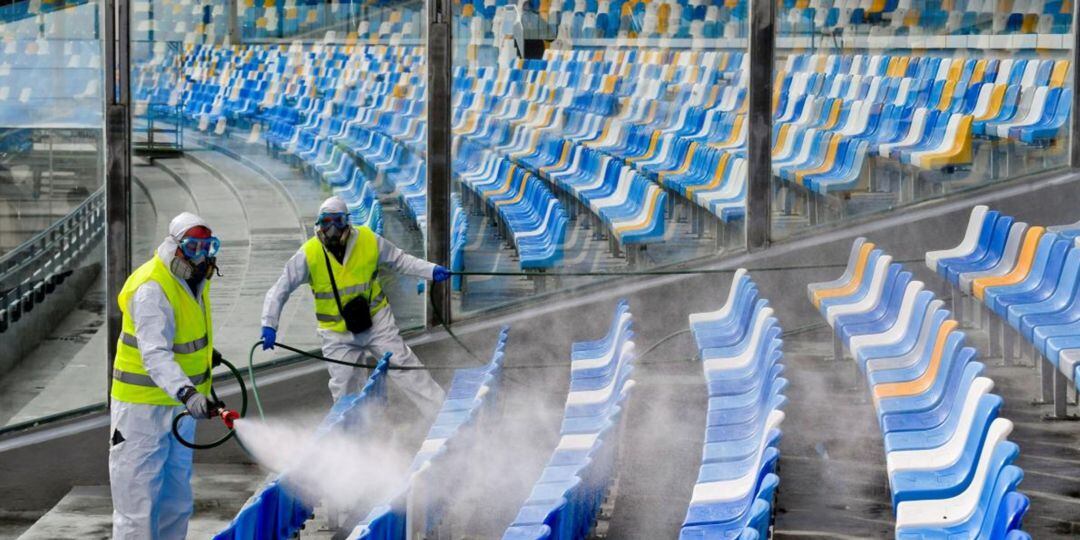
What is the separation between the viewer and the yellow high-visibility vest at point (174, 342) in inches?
237

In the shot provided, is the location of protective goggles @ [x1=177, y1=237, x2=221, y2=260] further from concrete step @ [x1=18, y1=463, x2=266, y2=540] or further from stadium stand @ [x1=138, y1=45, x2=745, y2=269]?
stadium stand @ [x1=138, y1=45, x2=745, y2=269]

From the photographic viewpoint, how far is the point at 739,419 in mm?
Answer: 5742

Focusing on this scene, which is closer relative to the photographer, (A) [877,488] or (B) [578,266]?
(A) [877,488]

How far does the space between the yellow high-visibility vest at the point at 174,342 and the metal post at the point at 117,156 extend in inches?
72.1

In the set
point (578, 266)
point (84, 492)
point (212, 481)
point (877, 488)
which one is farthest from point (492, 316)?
point (877, 488)

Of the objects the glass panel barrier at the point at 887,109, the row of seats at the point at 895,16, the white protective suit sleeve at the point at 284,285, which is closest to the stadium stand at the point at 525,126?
the glass panel barrier at the point at 887,109

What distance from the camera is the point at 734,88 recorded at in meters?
8.68

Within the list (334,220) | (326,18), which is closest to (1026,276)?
(334,220)

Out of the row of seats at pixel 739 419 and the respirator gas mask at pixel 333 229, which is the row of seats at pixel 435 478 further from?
the respirator gas mask at pixel 333 229

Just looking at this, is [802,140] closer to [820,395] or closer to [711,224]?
[711,224]

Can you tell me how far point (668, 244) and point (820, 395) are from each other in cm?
157

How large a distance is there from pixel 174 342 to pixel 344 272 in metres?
1.35

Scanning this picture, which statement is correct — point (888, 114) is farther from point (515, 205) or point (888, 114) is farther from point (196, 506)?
point (196, 506)

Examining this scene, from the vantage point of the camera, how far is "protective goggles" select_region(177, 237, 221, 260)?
19.6 ft
